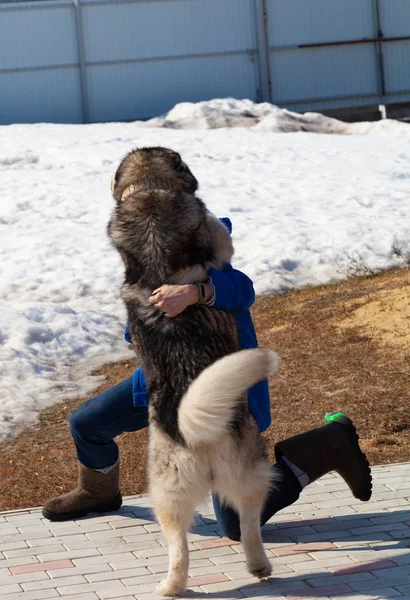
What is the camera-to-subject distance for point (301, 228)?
11016mm

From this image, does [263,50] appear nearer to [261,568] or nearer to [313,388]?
[313,388]

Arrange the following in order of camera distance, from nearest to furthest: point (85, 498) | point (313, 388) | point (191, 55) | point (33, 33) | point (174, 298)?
point (174, 298)
point (85, 498)
point (313, 388)
point (33, 33)
point (191, 55)

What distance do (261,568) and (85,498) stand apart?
1207mm

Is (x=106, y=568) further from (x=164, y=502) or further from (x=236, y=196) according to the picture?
(x=236, y=196)

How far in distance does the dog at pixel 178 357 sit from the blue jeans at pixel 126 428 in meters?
0.43

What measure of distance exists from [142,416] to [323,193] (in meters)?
8.76

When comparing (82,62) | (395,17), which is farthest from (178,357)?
(395,17)

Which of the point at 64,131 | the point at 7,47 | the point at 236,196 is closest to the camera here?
the point at 236,196

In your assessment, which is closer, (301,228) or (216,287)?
(216,287)

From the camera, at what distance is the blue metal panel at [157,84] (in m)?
20.0

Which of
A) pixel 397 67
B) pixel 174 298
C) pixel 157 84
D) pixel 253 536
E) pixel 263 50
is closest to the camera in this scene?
pixel 174 298

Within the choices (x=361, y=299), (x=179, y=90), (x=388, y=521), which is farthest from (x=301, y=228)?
(x=179, y=90)

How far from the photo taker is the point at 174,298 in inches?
131

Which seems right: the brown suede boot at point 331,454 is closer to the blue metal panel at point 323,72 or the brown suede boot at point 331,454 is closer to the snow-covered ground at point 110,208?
the snow-covered ground at point 110,208
